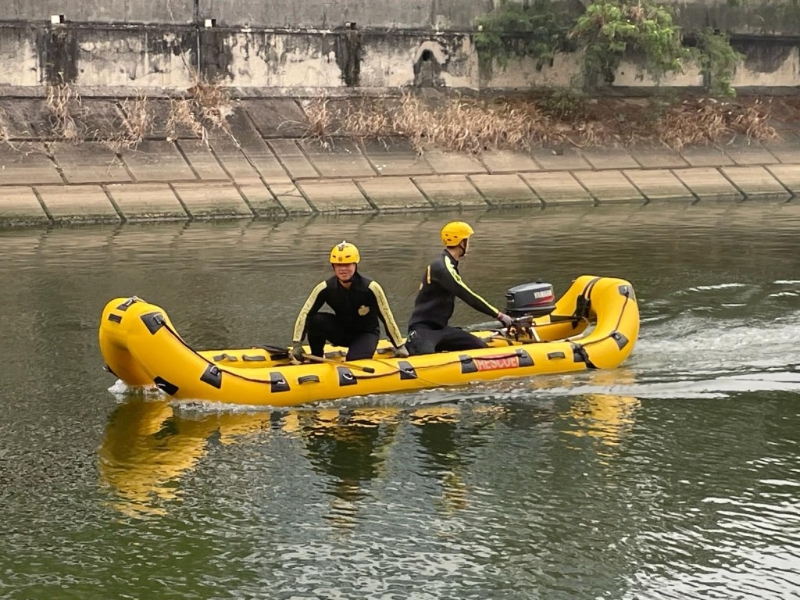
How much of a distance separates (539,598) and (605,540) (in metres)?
0.98

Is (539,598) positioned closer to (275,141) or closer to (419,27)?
(275,141)

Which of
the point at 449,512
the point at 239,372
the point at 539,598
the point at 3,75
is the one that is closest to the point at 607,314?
the point at 239,372

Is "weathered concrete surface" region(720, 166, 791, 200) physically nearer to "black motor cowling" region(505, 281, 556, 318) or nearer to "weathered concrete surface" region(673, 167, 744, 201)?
"weathered concrete surface" region(673, 167, 744, 201)

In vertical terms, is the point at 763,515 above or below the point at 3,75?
below

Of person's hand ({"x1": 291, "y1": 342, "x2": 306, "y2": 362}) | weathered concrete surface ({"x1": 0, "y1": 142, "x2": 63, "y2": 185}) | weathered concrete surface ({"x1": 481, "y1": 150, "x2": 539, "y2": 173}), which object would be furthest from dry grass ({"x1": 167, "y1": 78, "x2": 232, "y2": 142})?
person's hand ({"x1": 291, "y1": 342, "x2": 306, "y2": 362})

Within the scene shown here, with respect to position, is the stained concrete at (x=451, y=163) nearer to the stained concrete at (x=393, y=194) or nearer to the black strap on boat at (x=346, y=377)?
the stained concrete at (x=393, y=194)

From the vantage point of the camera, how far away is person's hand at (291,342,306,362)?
442 inches

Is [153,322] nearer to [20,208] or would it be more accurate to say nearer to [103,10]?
[20,208]

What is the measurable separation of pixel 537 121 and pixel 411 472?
19510 mm

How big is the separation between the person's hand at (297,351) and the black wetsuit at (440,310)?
3.66ft

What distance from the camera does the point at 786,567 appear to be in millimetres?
7516

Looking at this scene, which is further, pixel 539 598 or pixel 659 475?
pixel 659 475

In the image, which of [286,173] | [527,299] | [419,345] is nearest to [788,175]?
[286,173]

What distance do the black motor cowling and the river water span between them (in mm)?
862
